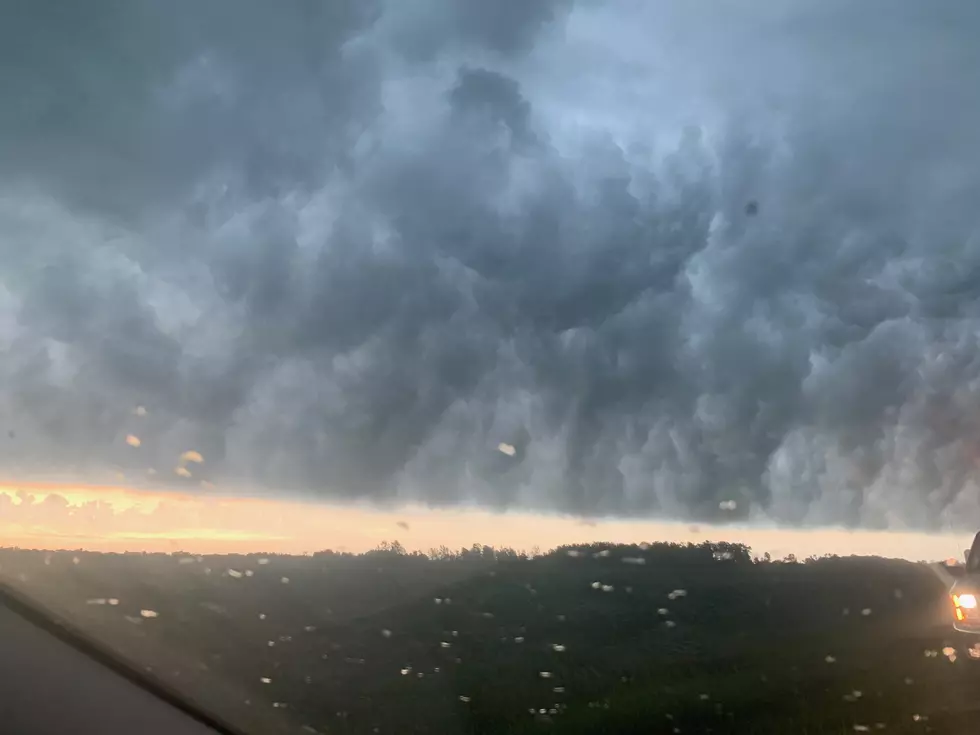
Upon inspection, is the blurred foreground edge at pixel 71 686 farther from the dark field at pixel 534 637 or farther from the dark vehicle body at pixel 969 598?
the dark vehicle body at pixel 969 598

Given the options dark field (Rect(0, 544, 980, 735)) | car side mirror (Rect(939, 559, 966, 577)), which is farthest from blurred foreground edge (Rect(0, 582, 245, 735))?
car side mirror (Rect(939, 559, 966, 577))

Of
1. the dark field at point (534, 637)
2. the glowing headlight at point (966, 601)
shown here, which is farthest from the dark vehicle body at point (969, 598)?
the dark field at point (534, 637)

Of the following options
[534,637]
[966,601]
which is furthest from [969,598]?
[534,637]

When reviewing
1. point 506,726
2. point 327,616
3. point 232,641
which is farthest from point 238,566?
point 506,726

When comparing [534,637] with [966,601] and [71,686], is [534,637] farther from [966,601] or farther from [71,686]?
[71,686]

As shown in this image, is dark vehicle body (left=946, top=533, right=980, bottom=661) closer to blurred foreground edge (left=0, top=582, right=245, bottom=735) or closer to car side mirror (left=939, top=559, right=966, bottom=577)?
car side mirror (left=939, top=559, right=966, bottom=577)

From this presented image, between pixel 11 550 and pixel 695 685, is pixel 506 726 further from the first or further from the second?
pixel 11 550

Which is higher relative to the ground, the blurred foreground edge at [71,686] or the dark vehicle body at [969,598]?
the dark vehicle body at [969,598]

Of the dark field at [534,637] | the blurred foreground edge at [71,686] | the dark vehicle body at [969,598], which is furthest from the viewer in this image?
the dark vehicle body at [969,598]
